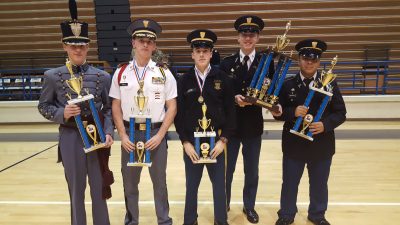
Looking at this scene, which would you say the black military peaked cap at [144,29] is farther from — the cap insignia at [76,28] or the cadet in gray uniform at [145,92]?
the cap insignia at [76,28]


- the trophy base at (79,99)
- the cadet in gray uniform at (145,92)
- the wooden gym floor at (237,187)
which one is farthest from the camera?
the wooden gym floor at (237,187)

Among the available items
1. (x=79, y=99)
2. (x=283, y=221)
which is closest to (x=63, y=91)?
(x=79, y=99)

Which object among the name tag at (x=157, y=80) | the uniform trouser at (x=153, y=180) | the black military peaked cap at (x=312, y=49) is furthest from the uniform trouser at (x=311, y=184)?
the name tag at (x=157, y=80)

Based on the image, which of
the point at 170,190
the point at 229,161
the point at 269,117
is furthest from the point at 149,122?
the point at 269,117

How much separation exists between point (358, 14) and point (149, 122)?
9.19 meters

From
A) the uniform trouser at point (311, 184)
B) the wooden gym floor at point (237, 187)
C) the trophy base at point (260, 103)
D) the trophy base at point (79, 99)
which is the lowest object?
the wooden gym floor at point (237, 187)

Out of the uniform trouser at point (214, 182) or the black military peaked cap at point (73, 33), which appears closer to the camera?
the black military peaked cap at point (73, 33)

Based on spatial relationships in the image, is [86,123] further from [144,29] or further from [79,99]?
[144,29]

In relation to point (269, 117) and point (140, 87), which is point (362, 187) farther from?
point (269, 117)

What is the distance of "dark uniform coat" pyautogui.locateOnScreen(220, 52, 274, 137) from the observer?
9.19ft

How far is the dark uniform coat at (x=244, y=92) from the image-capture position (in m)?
2.80

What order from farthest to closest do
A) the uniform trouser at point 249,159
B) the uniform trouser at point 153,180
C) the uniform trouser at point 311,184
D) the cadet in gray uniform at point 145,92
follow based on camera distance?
the uniform trouser at point 249,159 → the uniform trouser at point 311,184 → the uniform trouser at point 153,180 → the cadet in gray uniform at point 145,92

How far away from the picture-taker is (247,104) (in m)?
2.72

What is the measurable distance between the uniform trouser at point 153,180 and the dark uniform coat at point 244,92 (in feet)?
2.37
